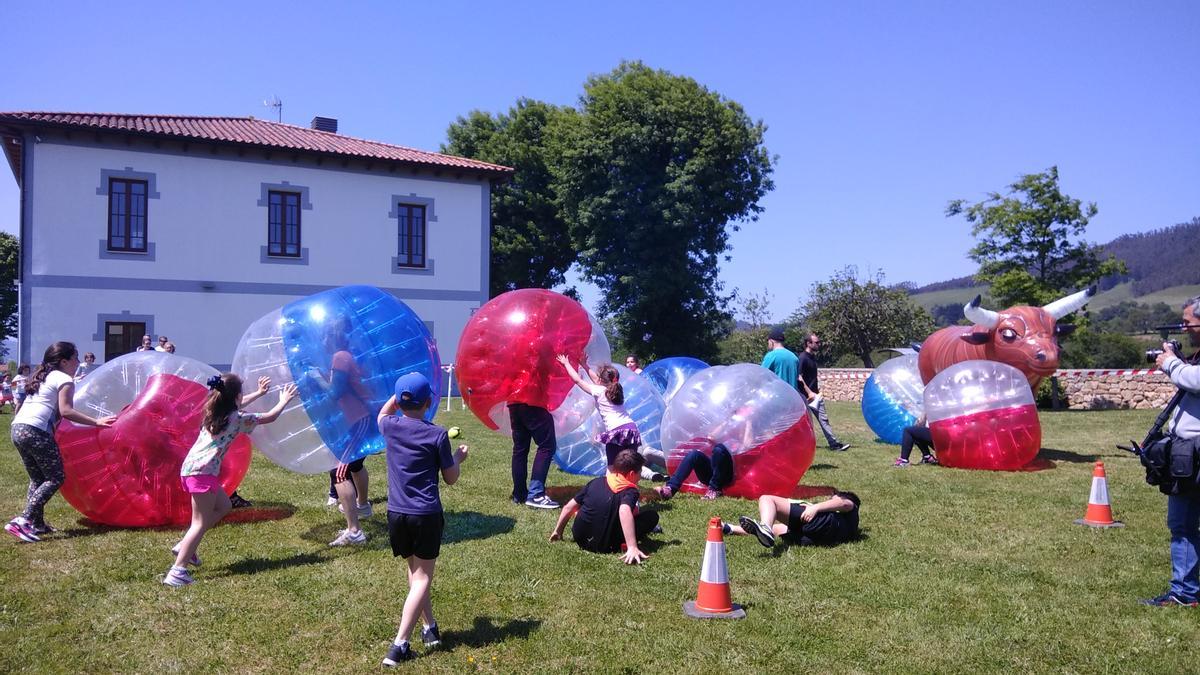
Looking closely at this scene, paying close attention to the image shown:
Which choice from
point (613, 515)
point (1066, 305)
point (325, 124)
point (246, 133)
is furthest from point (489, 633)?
point (325, 124)

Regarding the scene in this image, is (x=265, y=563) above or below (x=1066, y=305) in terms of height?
below

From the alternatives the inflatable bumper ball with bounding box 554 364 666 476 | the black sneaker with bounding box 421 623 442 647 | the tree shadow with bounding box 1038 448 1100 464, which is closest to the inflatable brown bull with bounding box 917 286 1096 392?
the tree shadow with bounding box 1038 448 1100 464

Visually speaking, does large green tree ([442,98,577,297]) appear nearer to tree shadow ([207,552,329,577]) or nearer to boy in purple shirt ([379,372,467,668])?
tree shadow ([207,552,329,577])

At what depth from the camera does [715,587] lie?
505 cm

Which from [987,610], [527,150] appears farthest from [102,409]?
[527,150]

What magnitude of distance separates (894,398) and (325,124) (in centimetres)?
2315

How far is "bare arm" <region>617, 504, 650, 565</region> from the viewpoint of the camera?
6234 mm

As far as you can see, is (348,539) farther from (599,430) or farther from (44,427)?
(599,430)

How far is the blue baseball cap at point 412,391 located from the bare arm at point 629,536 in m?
2.33

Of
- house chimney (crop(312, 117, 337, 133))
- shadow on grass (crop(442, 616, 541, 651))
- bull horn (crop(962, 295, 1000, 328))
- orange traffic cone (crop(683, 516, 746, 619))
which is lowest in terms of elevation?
shadow on grass (crop(442, 616, 541, 651))

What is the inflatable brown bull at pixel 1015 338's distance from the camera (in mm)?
11984

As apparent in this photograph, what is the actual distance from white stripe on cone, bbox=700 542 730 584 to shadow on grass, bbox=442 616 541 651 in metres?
1.10

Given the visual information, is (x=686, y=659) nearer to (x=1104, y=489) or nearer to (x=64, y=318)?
(x=1104, y=489)

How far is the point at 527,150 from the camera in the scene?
3566cm
